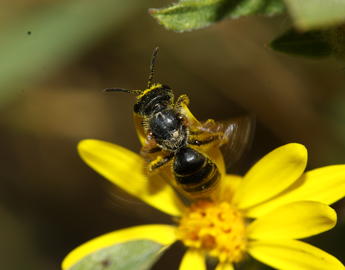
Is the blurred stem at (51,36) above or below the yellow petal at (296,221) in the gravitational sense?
above

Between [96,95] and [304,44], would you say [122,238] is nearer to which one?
[304,44]

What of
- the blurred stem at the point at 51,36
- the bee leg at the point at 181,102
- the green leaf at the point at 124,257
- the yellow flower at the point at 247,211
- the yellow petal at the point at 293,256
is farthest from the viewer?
the blurred stem at the point at 51,36

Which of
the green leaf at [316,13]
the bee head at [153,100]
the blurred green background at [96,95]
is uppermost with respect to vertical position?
the green leaf at [316,13]

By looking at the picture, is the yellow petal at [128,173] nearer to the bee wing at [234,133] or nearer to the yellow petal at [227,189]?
the yellow petal at [227,189]

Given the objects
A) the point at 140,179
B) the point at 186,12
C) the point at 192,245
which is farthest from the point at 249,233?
the point at 186,12

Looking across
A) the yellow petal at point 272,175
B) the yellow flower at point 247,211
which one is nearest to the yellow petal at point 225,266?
the yellow flower at point 247,211

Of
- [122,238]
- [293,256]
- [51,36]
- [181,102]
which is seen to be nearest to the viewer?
[293,256]

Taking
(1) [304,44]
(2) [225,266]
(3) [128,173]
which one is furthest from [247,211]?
(1) [304,44]
